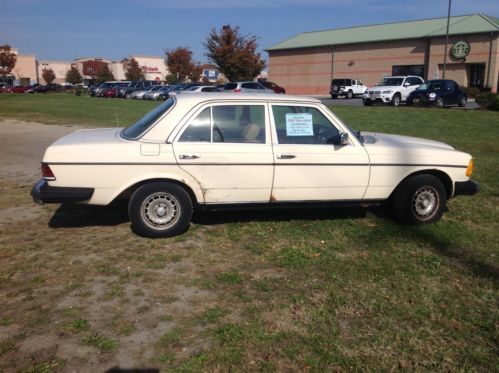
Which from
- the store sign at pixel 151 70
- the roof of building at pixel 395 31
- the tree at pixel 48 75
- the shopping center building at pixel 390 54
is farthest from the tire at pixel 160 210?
the tree at pixel 48 75

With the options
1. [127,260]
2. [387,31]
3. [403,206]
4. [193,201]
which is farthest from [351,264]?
[387,31]

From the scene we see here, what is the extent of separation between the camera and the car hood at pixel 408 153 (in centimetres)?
546

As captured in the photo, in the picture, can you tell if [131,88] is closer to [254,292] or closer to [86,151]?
[86,151]

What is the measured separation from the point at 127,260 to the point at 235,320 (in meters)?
1.55

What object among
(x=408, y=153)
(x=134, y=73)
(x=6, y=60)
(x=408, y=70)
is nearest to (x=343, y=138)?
(x=408, y=153)

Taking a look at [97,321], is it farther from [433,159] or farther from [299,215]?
[433,159]

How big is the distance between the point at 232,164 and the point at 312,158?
0.88m

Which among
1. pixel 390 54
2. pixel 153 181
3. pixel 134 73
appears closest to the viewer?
pixel 153 181

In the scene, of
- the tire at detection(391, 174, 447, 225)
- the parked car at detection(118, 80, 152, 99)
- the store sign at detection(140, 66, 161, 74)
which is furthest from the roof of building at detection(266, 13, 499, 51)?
the store sign at detection(140, 66, 161, 74)

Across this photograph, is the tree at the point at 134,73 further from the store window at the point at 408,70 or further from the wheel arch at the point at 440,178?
the wheel arch at the point at 440,178

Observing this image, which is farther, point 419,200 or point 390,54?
point 390,54

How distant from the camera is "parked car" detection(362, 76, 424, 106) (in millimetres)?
27281

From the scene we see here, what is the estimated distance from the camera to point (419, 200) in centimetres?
569

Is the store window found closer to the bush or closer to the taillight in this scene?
the bush
